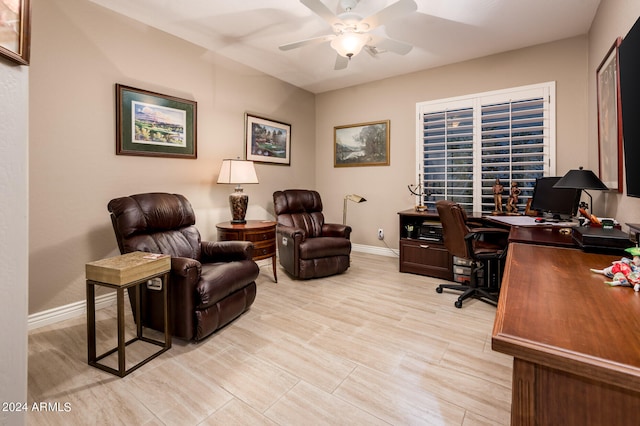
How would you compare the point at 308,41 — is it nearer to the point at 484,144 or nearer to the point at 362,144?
the point at 362,144

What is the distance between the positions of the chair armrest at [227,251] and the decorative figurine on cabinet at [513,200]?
9.98 ft

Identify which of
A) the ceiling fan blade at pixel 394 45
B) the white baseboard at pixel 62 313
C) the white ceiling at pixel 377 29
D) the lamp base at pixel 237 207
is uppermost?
the white ceiling at pixel 377 29

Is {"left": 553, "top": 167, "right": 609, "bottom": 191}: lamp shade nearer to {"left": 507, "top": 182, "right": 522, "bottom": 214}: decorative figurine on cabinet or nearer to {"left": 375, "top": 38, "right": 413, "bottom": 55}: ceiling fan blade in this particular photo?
{"left": 507, "top": 182, "right": 522, "bottom": 214}: decorative figurine on cabinet

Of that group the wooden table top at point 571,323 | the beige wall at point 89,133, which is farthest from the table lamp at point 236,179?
the wooden table top at point 571,323

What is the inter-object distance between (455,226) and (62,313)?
11.9 ft

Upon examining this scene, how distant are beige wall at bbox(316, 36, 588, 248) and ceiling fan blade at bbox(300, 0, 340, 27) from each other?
7.66 feet

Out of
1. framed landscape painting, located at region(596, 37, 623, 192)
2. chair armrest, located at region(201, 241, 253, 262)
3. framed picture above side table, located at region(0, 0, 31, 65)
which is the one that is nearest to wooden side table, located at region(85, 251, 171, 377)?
chair armrest, located at region(201, 241, 253, 262)

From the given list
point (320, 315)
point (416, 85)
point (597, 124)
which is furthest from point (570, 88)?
point (320, 315)

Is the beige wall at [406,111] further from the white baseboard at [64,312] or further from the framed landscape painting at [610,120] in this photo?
the white baseboard at [64,312]

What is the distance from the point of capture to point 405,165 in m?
4.56

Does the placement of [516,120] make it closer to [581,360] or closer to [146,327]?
[581,360]

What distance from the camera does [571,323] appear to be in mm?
749

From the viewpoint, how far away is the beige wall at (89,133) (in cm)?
243

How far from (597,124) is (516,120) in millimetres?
962
